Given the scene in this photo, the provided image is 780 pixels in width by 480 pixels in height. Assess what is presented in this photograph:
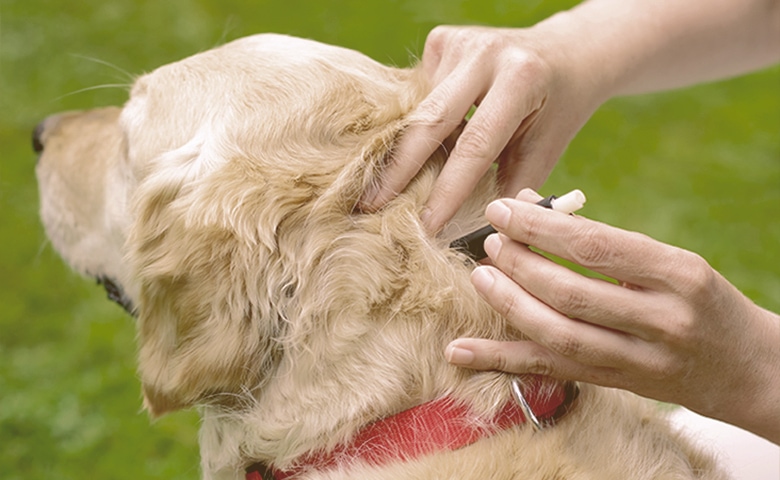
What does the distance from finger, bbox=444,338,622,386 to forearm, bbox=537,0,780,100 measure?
2.85ft

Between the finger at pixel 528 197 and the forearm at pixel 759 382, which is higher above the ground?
the finger at pixel 528 197

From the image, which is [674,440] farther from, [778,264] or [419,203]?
[778,264]

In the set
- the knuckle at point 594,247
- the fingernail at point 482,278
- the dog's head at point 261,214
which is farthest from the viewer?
the dog's head at point 261,214

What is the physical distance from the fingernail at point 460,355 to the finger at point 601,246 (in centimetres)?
25

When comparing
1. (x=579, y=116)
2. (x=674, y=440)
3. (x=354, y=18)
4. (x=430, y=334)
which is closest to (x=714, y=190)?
(x=354, y=18)

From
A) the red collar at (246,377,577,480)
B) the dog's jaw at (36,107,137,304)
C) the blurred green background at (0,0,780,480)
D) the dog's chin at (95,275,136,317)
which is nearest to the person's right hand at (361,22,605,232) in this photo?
→ the red collar at (246,377,577,480)

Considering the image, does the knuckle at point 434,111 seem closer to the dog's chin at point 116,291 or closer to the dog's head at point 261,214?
the dog's head at point 261,214

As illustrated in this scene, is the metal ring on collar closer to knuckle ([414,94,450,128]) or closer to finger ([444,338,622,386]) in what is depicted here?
finger ([444,338,622,386])

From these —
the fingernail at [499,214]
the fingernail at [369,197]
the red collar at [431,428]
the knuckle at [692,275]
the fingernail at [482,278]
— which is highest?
the fingernail at [499,214]

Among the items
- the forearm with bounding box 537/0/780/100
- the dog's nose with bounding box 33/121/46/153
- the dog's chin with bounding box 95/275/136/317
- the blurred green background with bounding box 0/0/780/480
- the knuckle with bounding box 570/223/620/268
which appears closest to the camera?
the knuckle with bounding box 570/223/620/268

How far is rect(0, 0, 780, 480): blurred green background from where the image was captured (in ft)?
10.9

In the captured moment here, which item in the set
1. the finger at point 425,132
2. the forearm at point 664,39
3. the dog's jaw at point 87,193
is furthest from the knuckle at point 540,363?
the dog's jaw at point 87,193

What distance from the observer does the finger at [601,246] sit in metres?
1.36

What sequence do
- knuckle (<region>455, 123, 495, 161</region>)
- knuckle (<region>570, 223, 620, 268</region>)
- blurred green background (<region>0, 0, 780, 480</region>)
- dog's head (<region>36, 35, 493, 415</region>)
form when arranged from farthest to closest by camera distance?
1. blurred green background (<region>0, 0, 780, 480</region>)
2. knuckle (<region>455, 123, 495, 161</region>)
3. dog's head (<region>36, 35, 493, 415</region>)
4. knuckle (<region>570, 223, 620, 268</region>)
